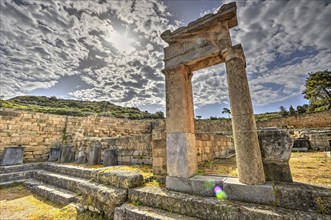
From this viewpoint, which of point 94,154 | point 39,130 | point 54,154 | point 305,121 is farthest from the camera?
point 305,121

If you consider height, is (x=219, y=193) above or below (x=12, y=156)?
below

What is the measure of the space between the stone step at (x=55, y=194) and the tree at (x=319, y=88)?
31.1 m

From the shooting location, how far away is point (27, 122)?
9.55m

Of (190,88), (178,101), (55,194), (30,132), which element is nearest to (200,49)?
(190,88)

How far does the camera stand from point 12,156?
7.73 metres

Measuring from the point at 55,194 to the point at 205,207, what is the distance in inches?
191

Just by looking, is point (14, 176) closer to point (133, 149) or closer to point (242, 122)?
point (133, 149)

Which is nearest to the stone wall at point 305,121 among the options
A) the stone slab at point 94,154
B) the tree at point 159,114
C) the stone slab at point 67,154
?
the stone slab at point 94,154

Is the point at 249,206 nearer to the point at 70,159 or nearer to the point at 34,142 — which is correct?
the point at 70,159

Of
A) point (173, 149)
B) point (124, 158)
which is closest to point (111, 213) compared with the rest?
point (173, 149)

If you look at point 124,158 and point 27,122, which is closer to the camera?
point 124,158

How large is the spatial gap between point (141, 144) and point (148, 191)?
272 centimetres

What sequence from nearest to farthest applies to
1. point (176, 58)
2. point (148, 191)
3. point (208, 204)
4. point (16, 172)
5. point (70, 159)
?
1. point (208, 204)
2. point (148, 191)
3. point (176, 58)
4. point (16, 172)
5. point (70, 159)

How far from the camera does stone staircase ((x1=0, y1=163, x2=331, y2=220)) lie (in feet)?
6.39
